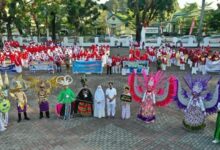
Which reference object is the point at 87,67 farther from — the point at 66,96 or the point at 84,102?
the point at 66,96

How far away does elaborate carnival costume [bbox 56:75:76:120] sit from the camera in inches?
404

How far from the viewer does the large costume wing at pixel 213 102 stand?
363 inches

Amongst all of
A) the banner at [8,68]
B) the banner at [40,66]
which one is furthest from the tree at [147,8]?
the banner at [8,68]

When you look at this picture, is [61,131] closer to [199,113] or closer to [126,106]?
[126,106]

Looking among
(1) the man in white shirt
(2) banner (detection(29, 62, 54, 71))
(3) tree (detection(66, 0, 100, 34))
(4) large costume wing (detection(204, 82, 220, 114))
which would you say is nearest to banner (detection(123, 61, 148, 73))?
(2) banner (detection(29, 62, 54, 71))

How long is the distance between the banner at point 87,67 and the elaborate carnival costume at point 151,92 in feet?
25.9

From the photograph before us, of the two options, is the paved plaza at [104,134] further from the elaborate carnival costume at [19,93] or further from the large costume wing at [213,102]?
the large costume wing at [213,102]

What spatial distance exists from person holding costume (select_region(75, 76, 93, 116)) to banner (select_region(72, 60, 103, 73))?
7.55m

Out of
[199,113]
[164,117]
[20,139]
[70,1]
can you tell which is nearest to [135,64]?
[164,117]

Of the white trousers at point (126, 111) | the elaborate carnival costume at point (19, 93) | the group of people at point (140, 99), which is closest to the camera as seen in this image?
the group of people at point (140, 99)

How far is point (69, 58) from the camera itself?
19.3 meters

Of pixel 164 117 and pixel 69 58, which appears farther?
pixel 69 58

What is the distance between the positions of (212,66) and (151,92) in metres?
9.95

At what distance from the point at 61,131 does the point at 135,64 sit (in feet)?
31.2
